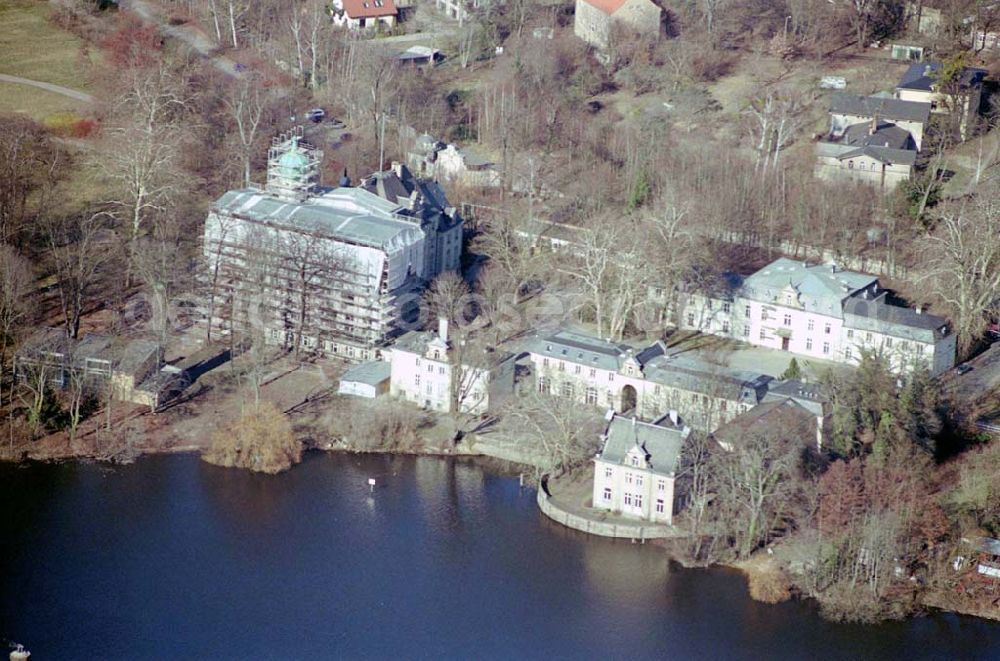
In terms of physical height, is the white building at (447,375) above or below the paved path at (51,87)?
below

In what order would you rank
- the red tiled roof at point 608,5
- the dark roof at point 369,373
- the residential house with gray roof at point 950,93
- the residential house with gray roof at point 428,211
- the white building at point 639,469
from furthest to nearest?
the red tiled roof at point 608,5 < the residential house with gray roof at point 950,93 < the residential house with gray roof at point 428,211 < the dark roof at point 369,373 < the white building at point 639,469

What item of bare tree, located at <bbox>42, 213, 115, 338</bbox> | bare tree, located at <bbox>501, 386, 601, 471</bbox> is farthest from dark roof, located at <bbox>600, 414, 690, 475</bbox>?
bare tree, located at <bbox>42, 213, 115, 338</bbox>

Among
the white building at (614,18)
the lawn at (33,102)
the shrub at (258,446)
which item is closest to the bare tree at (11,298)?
the shrub at (258,446)

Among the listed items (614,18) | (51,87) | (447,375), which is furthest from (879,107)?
(51,87)

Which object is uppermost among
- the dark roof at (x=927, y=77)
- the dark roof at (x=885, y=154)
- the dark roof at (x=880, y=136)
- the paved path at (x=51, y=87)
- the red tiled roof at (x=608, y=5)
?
the red tiled roof at (x=608, y=5)

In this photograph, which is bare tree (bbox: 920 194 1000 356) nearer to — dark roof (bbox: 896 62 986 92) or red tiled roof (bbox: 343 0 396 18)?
dark roof (bbox: 896 62 986 92)

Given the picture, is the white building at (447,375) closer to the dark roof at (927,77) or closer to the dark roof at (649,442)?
the dark roof at (649,442)

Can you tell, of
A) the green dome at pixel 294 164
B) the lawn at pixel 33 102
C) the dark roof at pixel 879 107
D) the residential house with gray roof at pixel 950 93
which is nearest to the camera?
the green dome at pixel 294 164
